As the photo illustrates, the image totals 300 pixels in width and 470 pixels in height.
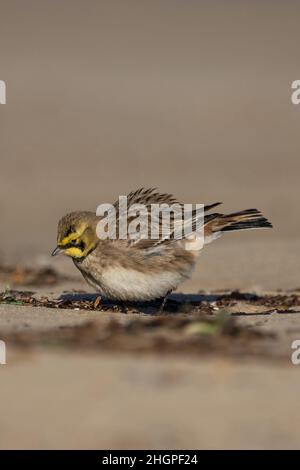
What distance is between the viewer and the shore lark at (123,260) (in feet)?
32.2

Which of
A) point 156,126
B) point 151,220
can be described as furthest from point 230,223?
point 156,126

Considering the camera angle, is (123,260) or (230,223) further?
(230,223)

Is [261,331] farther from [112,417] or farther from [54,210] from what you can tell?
[54,210]

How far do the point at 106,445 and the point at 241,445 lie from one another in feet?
2.26

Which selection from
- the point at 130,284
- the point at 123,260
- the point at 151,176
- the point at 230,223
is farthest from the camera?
the point at 151,176

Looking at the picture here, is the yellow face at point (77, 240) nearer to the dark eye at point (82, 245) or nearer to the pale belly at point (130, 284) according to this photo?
the dark eye at point (82, 245)

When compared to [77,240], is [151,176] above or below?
above

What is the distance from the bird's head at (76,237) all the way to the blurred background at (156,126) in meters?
3.01

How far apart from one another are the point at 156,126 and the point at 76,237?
56.3 ft

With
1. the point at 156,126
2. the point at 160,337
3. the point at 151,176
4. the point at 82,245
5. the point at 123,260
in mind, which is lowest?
the point at 160,337

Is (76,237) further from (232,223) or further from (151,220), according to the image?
(232,223)

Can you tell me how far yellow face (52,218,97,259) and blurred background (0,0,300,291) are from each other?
119 inches

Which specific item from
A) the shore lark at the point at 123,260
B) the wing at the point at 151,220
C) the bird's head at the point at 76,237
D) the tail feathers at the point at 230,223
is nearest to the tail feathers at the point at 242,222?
the tail feathers at the point at 230,223

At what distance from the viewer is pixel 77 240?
9859mm
